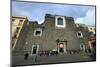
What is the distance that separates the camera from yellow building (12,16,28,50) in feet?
8.16

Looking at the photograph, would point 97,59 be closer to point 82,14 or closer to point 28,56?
point 82,14

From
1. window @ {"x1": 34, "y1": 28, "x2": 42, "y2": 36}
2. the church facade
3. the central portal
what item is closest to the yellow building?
the church facade

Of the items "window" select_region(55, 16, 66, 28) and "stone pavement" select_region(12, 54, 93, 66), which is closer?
"stone pavement" select_region(12, 54, 93, 66)

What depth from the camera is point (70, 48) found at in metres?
2.78

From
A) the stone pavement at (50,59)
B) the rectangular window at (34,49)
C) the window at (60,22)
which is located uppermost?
the window at (60,22)

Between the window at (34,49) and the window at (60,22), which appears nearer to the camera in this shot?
the window at (34,49)

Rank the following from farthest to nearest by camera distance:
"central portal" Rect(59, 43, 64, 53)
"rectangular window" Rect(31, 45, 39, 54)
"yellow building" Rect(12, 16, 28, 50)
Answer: "central portal" Rect(59, 43, 64, 53)
"rectangular window" Rect(31, 45, 39, 54)
"yellow building" Rect(12, 16, 28, 50)

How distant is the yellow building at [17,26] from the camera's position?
2.49 meters

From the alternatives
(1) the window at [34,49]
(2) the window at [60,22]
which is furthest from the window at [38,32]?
(2) the window at [60,22]

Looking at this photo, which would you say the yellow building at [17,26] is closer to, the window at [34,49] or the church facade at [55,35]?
the church facade at [55,35]

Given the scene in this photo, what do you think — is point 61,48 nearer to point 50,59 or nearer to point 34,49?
point 50,59

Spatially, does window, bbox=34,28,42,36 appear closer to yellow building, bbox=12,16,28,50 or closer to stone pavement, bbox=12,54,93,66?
yellow building, bbox=12,16,28,50

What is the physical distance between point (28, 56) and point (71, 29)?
2.42ft

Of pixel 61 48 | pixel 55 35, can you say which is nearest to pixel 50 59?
pixel 61 48
